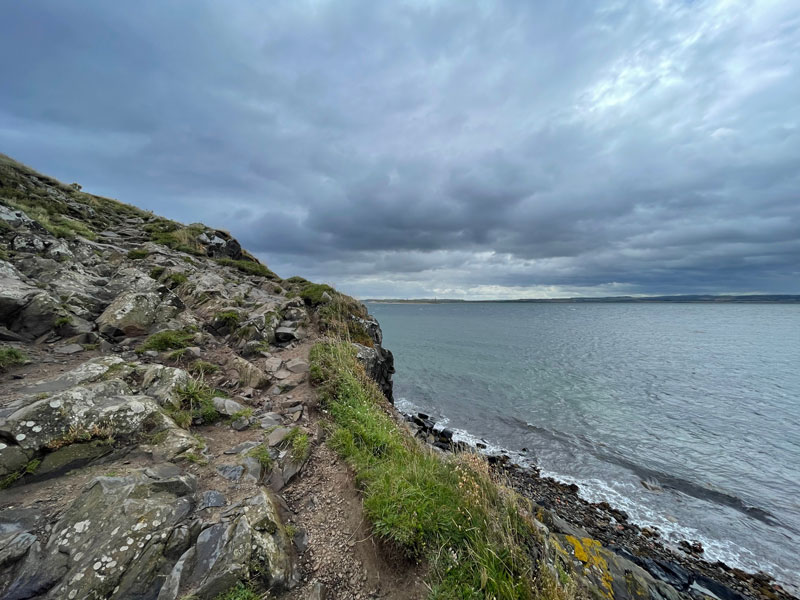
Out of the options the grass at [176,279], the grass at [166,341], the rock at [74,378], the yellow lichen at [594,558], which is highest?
the grass at [176,279]

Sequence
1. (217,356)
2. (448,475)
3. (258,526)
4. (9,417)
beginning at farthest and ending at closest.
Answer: (217,356) < (448,475) < (9,417) < (258,526)

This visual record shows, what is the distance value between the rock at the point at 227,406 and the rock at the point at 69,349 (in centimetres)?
421

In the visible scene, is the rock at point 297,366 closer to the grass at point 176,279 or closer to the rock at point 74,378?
the rock at point 74,378

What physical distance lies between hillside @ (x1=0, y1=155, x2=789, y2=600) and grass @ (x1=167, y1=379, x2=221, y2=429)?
0.04 meters

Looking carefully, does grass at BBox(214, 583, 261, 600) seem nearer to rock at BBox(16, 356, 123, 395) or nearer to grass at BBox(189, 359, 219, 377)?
rock at BBox(16, 356, 123, 395)

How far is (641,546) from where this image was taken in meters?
11.6

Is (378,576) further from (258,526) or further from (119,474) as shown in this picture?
(119,474)

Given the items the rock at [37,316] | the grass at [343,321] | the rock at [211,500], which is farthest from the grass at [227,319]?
the rock at [211,500]

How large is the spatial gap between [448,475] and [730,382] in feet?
133

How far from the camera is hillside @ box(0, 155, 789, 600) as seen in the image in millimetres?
3783

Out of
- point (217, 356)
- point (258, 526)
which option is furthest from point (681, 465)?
point (217, 356)

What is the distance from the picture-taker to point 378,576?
437 centimetres

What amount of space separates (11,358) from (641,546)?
64.1 feet

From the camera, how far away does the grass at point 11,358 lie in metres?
6.60
